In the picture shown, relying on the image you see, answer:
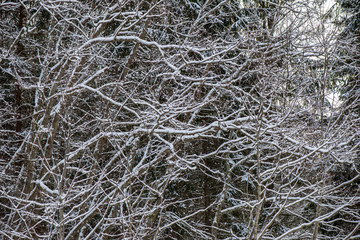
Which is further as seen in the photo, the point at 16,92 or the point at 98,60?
the point at 16,92

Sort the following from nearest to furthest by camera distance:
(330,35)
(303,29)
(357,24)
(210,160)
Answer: (330,35) → (303,29) → (357,24) → (210,160)

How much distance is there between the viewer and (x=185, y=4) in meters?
9.87

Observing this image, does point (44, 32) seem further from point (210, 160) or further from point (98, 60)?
point (210, 160)

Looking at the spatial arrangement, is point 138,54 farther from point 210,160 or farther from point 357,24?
point 357,24

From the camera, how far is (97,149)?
7562 mm

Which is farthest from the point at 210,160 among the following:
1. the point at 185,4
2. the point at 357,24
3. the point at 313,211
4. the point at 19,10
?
the point at 19,10

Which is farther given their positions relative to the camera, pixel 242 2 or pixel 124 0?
pixel 242 2

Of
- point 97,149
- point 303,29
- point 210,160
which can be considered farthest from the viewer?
point 210,160

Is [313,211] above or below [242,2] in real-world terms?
below

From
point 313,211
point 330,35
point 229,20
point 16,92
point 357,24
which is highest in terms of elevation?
point 330,35

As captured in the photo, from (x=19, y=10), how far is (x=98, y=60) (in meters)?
2.91

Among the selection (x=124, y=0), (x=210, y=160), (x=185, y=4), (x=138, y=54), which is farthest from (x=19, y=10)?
(x=210, y=160)

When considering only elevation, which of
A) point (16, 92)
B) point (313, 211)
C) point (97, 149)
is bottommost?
point (313, 211)

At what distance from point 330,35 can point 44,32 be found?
770cm
